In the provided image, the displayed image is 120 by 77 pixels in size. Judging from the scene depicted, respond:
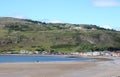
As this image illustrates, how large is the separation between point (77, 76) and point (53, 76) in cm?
298

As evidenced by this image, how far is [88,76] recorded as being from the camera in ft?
154

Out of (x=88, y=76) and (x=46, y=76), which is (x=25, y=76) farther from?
(x=88, y=76)

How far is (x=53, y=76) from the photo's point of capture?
4491 centimetres

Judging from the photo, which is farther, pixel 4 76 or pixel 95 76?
pixel 95 76

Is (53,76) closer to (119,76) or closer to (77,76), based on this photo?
(77,76)

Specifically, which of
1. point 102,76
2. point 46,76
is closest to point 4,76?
point 46,76

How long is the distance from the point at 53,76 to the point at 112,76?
6.85 meters

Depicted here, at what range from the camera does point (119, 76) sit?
150 feet

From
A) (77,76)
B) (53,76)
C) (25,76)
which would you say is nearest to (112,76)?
(77,76)

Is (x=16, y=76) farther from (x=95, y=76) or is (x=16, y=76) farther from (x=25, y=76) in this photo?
(x=95, y=76)

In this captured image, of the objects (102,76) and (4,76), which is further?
(102,76)

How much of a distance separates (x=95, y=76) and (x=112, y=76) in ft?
6.80

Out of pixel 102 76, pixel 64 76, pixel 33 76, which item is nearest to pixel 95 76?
pixel 102 76

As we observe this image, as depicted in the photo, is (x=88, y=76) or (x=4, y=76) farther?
(x=88, y=76)
